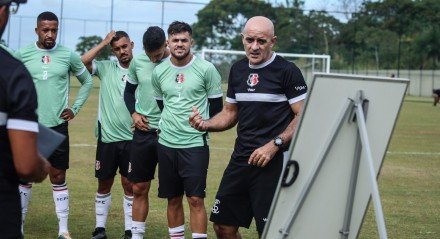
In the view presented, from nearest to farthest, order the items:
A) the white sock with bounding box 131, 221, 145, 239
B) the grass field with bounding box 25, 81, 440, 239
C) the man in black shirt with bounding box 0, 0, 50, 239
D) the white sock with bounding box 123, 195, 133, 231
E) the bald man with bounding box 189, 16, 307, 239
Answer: the man in black shirt with bounding box 0, 0, 50, 239, the bald man with bounding box 189, 16, 307, 239, the white sock with bounding box 131, 221, 145, 239, the white sock with bounding box 123, 195, 133, 231, the grass field with bounding box 25, 81, 440, 239

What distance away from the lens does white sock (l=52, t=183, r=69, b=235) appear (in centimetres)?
932

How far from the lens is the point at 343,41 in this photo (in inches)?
2918

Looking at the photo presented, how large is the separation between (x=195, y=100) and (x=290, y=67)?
161 cm

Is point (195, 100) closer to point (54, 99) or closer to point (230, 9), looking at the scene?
point (54, 99)

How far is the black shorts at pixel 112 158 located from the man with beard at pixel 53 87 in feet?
1.76

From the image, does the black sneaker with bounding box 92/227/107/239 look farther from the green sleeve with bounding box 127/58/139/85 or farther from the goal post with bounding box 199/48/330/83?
the goal post with bounding box 199/48/330/83

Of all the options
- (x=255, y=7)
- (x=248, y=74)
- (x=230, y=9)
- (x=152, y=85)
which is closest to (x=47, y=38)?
(x=152, y=85)

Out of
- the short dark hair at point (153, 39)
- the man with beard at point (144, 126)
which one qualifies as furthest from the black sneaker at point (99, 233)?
the short dark hair at point (153, 39)

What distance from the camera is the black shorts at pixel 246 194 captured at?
23.1 ft

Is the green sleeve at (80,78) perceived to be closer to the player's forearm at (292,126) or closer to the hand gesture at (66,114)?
the hand gesture at (66,114)

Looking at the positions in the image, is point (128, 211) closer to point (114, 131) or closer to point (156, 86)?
point (114, 131)

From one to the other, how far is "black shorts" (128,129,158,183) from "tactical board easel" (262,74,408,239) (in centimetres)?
333

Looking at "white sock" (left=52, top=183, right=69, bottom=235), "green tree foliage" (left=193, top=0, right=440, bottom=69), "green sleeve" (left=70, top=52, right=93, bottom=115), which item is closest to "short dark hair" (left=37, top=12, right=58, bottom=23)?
"green sleeve" (left=70, top=52, right=93, bottom=115)

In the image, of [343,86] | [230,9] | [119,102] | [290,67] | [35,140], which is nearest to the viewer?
[35,140]
